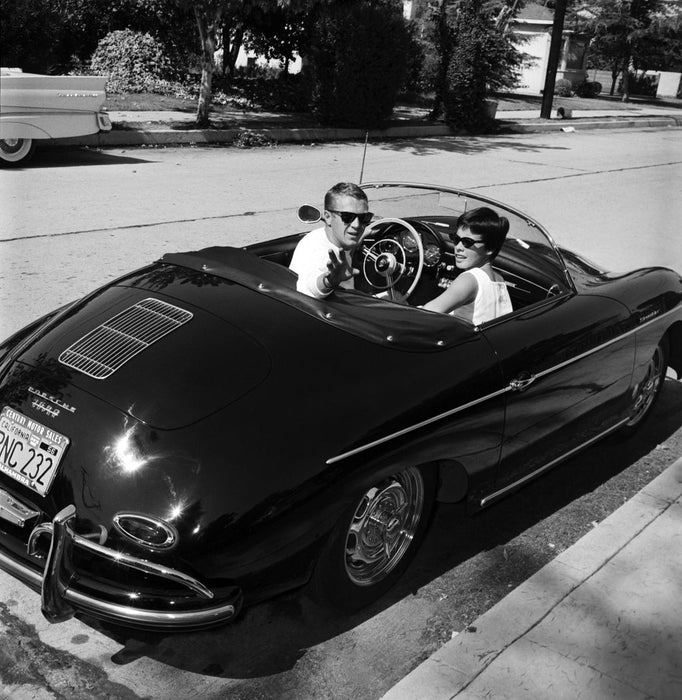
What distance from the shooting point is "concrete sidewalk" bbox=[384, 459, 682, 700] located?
279cm

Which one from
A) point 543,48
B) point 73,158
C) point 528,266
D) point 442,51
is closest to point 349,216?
point 528,266

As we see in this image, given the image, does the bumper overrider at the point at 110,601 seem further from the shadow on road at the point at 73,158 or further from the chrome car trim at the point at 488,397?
the shadow on road at the point at 73,158

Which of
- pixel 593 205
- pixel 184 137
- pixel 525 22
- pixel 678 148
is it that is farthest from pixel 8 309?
pixel 525 22

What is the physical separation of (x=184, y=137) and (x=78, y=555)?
505 inches

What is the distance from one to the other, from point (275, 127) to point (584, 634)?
14.9 meters

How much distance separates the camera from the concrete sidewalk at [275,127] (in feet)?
46.8

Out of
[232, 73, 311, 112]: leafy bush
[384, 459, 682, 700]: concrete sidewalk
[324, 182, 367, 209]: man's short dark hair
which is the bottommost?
[384, 459, 682, 700]: concrete sidewalk

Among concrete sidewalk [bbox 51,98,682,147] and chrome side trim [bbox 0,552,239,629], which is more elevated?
concrete sidewalk [bbox 51,98,682,147]

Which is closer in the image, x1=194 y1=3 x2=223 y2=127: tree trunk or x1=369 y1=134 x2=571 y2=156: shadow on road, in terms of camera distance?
x1=194 y1=3 x2=223 y2=127: tree trunk

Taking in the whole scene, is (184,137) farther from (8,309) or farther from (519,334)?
(519,334)

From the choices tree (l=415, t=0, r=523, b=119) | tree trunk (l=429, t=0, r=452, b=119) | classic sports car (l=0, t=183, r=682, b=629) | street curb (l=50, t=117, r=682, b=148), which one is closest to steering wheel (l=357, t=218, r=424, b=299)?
classic sports car (l=0, t=183, r=682, b=629)

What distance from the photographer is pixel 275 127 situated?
663 inches

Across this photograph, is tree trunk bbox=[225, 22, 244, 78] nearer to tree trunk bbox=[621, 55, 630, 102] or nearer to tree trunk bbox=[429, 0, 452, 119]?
tree trunk bbox=[429, 0, 452, 119]

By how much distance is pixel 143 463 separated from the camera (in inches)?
108
